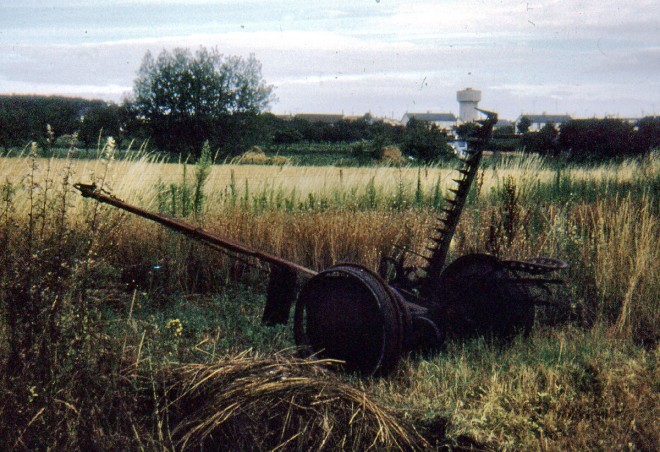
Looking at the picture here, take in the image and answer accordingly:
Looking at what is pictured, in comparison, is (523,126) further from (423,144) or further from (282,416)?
(423,144)

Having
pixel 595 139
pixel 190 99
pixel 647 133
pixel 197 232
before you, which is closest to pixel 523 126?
pixel 197 232

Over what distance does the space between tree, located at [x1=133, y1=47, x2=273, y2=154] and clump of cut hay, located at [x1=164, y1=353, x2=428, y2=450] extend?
1774 inches

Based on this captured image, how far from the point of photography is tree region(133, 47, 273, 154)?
47.7 metres

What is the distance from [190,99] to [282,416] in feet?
155

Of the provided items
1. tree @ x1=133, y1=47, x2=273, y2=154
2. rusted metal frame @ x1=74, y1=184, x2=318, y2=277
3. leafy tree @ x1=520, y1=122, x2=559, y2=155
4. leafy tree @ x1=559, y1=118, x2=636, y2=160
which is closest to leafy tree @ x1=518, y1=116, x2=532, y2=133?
leafy tree @ x1=520, y1=122, x2=559, y2=155

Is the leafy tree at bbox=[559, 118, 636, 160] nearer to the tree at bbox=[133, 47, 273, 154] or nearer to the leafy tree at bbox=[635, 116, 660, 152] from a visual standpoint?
the leafy tree at bbox=[635, 116, 660, 152]

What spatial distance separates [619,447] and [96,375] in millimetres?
2451

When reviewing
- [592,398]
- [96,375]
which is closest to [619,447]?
[592,398]

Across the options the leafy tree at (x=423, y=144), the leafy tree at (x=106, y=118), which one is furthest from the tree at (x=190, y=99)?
the leafy tree at (x=423, y=144)

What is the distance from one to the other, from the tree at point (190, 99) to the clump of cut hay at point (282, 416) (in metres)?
45.1

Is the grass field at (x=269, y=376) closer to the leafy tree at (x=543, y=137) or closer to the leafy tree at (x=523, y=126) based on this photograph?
the leafy tree at (x=543, y=137)

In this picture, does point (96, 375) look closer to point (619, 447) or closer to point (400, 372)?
point (400, 372)

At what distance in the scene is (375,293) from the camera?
3660 millimetres

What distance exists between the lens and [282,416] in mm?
3080
